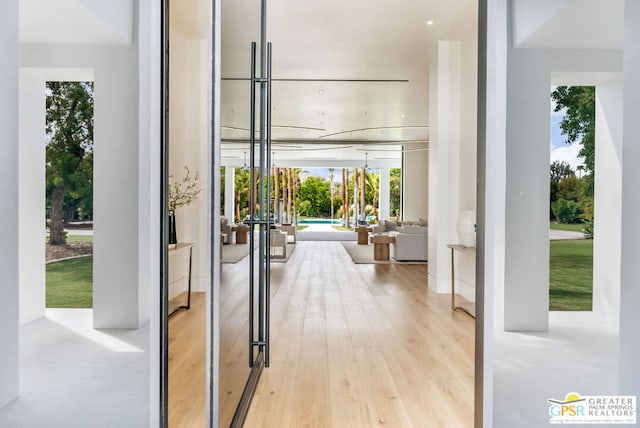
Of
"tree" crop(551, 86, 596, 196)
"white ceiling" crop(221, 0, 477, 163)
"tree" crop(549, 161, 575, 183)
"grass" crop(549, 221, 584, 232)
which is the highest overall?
"white ceiling" crop(221, 0, 477, 163)

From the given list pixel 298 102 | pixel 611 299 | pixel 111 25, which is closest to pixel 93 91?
pixel 111 25

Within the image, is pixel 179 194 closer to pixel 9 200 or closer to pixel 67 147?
pixel 67 147

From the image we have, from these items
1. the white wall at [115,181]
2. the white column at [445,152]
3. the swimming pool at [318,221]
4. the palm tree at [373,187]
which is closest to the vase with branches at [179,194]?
the white wall at [115,181]

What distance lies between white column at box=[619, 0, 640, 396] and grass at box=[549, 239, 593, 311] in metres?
0.11

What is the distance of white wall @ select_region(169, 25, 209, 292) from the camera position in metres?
1.44

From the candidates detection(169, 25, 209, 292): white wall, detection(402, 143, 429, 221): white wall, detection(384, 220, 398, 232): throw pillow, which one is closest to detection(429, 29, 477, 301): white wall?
detection(169, 25, 209, 292): white wall

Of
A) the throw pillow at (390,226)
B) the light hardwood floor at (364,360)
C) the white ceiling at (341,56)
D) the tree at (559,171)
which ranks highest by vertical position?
the white ceiling at (341,56)

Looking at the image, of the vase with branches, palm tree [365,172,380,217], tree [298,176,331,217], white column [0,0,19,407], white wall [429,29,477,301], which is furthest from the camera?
tree [298,176,331,217]

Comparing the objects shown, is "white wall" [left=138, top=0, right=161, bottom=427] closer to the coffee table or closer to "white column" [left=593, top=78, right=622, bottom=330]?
"white column" [left=593, top=78, right=622, bottom=330]

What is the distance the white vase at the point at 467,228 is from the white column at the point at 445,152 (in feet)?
2.24

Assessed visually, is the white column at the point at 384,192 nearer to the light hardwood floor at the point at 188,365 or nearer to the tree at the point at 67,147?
the light hardwood floor at the point at 188,365

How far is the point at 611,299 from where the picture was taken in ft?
4.10

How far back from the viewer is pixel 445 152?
542cm

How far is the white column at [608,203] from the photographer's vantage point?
1.24 metres
